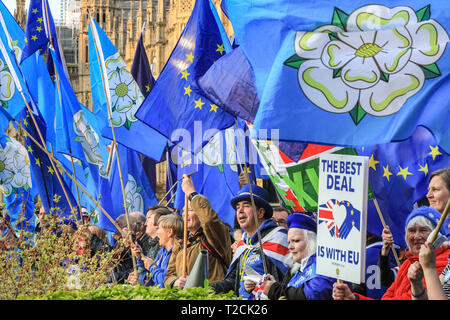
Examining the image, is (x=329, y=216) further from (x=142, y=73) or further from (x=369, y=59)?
(x=142, y=73)

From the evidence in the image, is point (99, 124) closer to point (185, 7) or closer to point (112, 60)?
point (112, 60)

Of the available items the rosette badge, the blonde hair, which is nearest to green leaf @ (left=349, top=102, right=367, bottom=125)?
the rosette badge

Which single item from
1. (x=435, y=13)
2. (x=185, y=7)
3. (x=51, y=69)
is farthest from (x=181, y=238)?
(x=185, y=7)

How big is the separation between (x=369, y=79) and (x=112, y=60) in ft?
30.9

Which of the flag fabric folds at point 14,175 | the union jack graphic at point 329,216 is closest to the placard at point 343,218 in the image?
the union jack graphic at point 329,216

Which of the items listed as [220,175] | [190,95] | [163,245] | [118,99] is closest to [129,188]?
[118,99]

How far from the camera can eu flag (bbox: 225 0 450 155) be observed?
255 inches

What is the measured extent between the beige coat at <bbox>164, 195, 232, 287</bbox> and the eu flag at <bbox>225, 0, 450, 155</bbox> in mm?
1748

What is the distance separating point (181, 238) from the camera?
950 cm

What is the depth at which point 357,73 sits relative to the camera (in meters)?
6.77

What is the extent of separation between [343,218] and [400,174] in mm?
1577

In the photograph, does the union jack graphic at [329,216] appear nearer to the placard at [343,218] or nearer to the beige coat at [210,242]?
the placard at [343,218]

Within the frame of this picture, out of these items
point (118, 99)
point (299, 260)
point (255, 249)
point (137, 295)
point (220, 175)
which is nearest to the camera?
point (137, 295)

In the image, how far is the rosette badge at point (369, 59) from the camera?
6535mm
